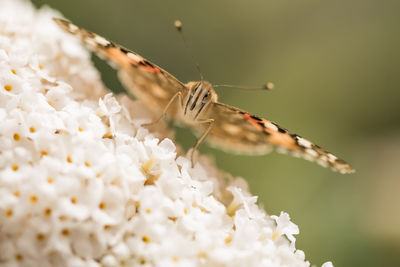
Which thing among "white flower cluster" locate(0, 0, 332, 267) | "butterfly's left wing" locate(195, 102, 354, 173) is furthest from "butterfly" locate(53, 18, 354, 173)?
"white flower cluster" locate(0, 0, 332, 267)

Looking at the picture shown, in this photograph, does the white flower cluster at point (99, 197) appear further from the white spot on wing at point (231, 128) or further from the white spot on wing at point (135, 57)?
the white spot on wing at point (231, 128)

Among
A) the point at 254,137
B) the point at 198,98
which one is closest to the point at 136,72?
the point at 198,98

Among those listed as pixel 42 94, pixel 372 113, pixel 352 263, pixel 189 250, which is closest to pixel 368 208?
pixel 352 263

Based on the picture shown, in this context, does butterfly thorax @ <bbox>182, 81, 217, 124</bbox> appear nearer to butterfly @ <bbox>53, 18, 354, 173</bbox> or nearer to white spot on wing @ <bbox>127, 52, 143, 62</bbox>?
butterfly @ <bbox>53, 18, 354, 173</bbox>

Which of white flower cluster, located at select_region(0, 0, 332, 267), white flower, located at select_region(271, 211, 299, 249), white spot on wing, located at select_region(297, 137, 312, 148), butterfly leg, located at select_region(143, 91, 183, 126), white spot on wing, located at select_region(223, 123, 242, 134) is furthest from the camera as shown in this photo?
white spot on wing, located at select_region(223, 123, 242, 134)

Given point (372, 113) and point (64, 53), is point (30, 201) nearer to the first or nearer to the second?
point (64, 53)

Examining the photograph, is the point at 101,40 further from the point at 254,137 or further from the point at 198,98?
the point at 254,137
